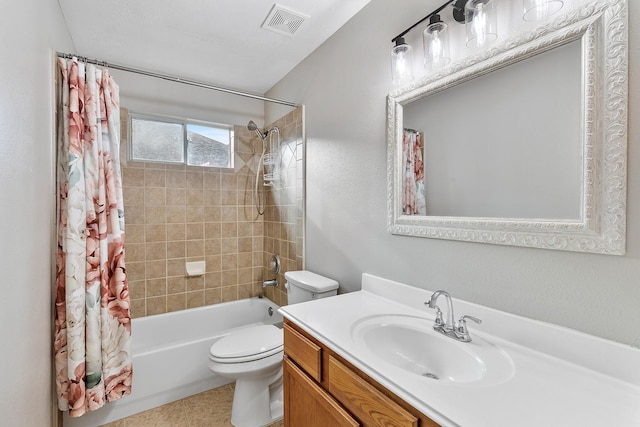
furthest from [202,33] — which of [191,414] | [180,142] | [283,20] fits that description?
[191,414]

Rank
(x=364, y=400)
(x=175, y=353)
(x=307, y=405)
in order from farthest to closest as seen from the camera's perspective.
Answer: (x=175, y=353), (x=307, y=405), (x=364, y=400)

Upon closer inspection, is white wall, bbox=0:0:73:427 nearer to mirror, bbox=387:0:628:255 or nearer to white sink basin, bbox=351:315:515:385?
white sink basin, bbox=351:315:515:385

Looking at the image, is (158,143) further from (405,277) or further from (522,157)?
(522,157)

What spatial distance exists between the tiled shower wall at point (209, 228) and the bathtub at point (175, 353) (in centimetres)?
11

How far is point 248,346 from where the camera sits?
1821mm

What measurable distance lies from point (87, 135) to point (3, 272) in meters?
1.00

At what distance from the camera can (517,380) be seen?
785 mm

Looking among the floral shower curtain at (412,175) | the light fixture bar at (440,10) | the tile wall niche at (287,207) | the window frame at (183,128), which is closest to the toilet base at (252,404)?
the tile wall niche at (287,207)

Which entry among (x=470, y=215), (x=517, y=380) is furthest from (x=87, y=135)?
(x=517, y=380)

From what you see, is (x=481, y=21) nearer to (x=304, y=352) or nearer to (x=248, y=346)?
(x=304, y=352)

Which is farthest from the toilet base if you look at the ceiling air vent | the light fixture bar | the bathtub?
the ceiling air vent

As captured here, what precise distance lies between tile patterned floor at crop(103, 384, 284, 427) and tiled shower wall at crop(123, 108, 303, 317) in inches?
30.6

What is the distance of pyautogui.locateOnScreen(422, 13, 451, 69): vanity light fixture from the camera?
120 cm

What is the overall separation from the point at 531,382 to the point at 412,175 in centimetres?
90
